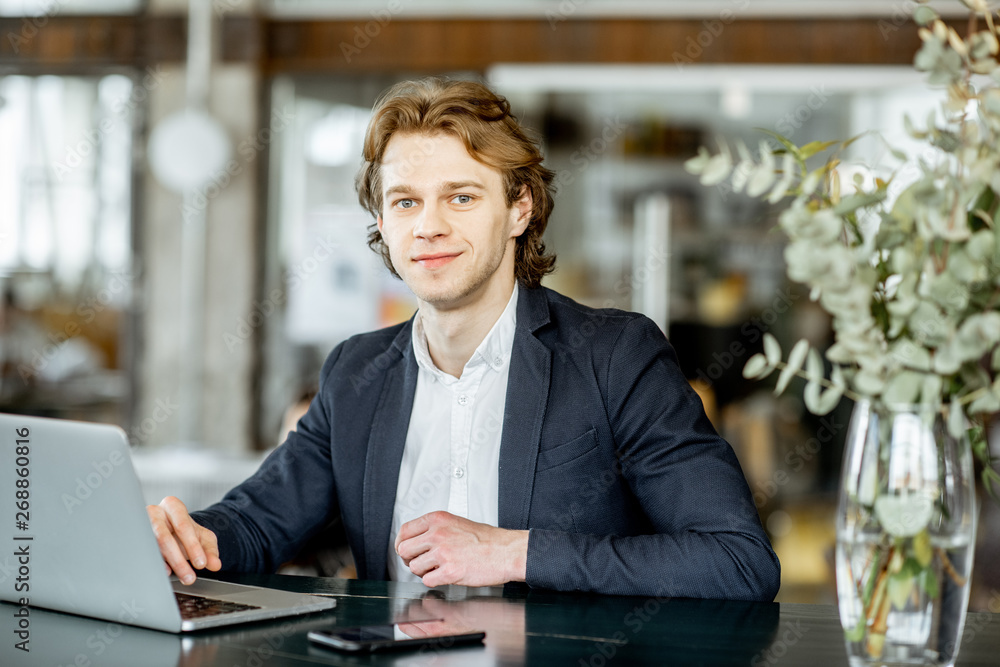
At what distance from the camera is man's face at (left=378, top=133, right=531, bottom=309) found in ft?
5.92

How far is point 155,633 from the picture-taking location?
1201 mm

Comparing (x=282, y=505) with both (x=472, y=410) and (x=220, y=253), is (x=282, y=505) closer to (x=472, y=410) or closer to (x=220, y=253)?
(x=472, y=410)

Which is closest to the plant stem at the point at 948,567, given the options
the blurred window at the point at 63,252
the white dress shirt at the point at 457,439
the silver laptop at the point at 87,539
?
the silver laptop at the point at 87,539

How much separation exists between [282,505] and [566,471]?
50 centimetres

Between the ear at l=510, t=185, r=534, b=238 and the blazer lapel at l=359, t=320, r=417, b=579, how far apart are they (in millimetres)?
299

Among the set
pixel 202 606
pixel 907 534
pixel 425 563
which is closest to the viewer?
pixel 907 534

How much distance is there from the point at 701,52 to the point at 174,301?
242cm

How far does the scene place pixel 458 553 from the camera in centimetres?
146

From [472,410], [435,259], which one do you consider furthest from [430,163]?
[472,410]

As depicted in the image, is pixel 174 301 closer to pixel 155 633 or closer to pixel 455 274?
pixel 455 274

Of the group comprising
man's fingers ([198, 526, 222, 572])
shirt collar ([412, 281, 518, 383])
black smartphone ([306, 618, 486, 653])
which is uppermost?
shirt collar ([412, 281, 518, 383])

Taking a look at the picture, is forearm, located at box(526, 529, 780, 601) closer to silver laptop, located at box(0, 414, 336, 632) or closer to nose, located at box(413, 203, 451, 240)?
silver laptop, located at box(0, 414, 336, 632)

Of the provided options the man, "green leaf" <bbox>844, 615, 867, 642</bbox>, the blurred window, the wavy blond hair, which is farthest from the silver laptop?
the blurred window

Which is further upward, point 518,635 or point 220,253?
point 220,253
